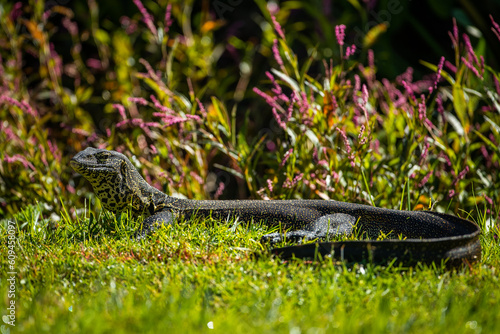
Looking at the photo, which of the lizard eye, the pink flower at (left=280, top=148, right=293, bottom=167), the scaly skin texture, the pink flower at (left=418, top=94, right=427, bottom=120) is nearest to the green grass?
the scaly skin texture

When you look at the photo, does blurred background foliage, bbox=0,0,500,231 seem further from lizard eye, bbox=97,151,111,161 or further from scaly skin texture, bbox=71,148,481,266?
lizard eye, bbox=97,151,111,161

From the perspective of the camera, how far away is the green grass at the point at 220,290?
8.26 feet

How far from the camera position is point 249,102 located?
9859mm

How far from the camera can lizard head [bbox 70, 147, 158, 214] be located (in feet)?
13.6

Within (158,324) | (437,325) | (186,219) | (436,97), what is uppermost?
(436,97)

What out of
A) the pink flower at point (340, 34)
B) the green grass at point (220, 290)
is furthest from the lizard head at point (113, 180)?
the pink flower at point (340, 34)

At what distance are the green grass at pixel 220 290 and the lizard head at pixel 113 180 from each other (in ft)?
1.39

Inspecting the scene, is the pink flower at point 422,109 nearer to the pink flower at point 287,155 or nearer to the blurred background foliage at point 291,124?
the blurred background foliage at point 291,124

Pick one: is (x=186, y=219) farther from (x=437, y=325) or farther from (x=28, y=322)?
(x=437, y=325)

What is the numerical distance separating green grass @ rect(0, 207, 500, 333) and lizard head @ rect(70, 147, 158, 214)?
1.39 ft

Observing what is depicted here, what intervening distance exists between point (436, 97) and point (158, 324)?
3.84 metres

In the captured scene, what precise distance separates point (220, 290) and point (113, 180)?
1.73 metres

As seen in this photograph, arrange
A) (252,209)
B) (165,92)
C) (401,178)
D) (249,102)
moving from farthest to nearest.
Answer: (249,102) → (165,92) → (401,178) → (252,209)

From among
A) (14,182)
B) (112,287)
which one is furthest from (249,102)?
(112,287)
